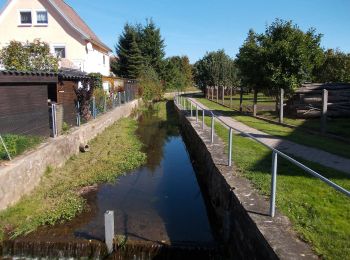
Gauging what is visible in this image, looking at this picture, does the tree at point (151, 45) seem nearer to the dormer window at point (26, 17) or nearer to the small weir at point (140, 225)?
the dormer window at point (26, 17)

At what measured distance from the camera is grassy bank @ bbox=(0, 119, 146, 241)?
26.4ft

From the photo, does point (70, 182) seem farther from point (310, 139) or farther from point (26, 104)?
point (310, 139)

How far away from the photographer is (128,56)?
170 ft

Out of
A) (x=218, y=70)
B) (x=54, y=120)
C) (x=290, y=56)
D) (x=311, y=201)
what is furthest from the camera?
(x=218, y=70)

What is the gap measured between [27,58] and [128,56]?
110ft

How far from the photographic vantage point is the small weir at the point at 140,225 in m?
7.24

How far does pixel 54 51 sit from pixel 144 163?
19.1 m

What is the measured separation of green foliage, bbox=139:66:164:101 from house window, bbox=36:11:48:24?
1526 centimetres

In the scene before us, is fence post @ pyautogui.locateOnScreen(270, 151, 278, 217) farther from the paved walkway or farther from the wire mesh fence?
the wire mesh fence

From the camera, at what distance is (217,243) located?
7.66 m

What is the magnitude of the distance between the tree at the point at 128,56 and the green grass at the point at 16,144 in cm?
3964

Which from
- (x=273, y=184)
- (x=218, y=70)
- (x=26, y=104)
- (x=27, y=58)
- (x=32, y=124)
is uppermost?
(x=218, y=70)

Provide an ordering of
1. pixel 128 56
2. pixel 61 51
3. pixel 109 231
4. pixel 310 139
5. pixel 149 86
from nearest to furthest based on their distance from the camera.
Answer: pixel 109 231
pixel 310 139
pixel 61 51
pixel 149 86
pixel 128 56

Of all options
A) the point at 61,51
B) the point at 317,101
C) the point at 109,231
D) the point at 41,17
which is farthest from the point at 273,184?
the point at 41,17
